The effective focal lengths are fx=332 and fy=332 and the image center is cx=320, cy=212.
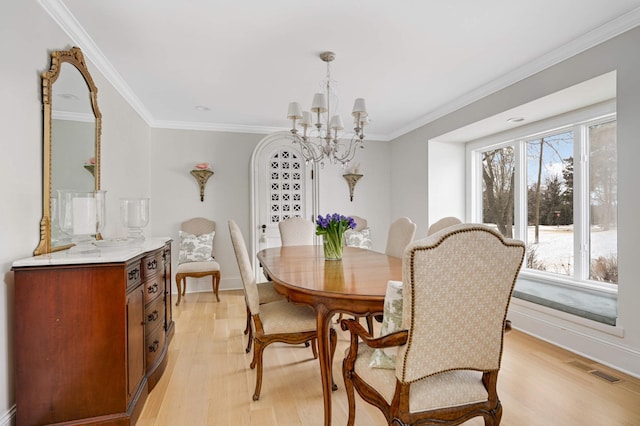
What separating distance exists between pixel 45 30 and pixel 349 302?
233 cm

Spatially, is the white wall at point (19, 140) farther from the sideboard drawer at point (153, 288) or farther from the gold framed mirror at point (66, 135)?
the sideboard drawer at point (153, 288)

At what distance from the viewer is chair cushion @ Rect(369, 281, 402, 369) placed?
1.27 m

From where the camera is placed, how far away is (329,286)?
1.69 m

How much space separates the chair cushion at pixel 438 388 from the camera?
1227 millimetres

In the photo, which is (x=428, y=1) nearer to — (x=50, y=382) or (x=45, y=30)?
(x=45, y=30)

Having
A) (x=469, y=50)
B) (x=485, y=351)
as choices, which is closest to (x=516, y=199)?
(x=469, y=50)

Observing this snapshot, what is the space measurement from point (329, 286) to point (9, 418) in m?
1.66

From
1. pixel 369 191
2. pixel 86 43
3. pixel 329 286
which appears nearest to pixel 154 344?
pixel 329 286

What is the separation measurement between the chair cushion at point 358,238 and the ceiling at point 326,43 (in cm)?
195

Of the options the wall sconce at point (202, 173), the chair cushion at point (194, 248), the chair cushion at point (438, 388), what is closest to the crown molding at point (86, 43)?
the wall sconce at point (202, 173)

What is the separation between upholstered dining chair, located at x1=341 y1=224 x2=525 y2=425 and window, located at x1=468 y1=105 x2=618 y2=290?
2601 mm

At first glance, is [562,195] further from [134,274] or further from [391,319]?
[134,274]

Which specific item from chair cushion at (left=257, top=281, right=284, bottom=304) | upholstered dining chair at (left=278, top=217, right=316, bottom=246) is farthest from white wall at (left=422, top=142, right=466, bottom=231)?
chair cushion at (left=257, top=281, right=284, bottom=304)

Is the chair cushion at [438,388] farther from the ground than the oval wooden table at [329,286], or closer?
closer
